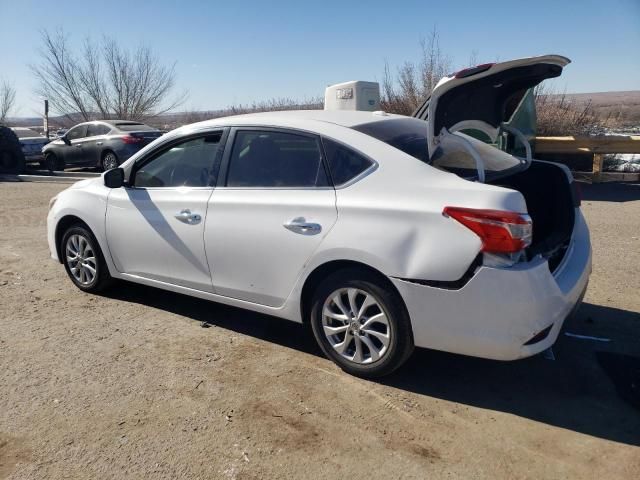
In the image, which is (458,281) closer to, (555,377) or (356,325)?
(356,325)

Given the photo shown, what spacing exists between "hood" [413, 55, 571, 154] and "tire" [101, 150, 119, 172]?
13.7 metres

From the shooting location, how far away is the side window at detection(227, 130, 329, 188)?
370 cm

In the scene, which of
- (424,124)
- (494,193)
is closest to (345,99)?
(424,124)

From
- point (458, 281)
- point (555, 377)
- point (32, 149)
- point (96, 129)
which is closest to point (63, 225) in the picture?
point (458, 281)

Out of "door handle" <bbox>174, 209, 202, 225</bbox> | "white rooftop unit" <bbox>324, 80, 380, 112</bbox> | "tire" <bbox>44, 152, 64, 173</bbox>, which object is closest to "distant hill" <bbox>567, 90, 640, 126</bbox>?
"white rooftop unit" <bbox>324, 80, 380, 112</bbox>

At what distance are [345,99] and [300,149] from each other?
6.66 metres

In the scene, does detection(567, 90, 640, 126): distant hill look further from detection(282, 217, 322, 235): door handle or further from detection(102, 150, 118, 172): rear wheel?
detection(282, 217, 322, 235): door handle

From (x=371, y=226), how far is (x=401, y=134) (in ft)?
2.75

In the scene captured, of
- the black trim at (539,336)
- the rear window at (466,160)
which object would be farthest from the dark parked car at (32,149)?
the black trim at (539,336)

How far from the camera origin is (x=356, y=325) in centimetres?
346

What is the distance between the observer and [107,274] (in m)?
5.00

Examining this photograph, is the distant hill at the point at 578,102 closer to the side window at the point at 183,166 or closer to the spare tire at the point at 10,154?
the spare tire at the point at 10,154

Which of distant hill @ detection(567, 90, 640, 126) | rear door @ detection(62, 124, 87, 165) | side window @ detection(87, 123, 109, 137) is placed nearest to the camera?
side window @ detection(87, 123, 109, 137)

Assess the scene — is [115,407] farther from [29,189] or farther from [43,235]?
[29,189]
